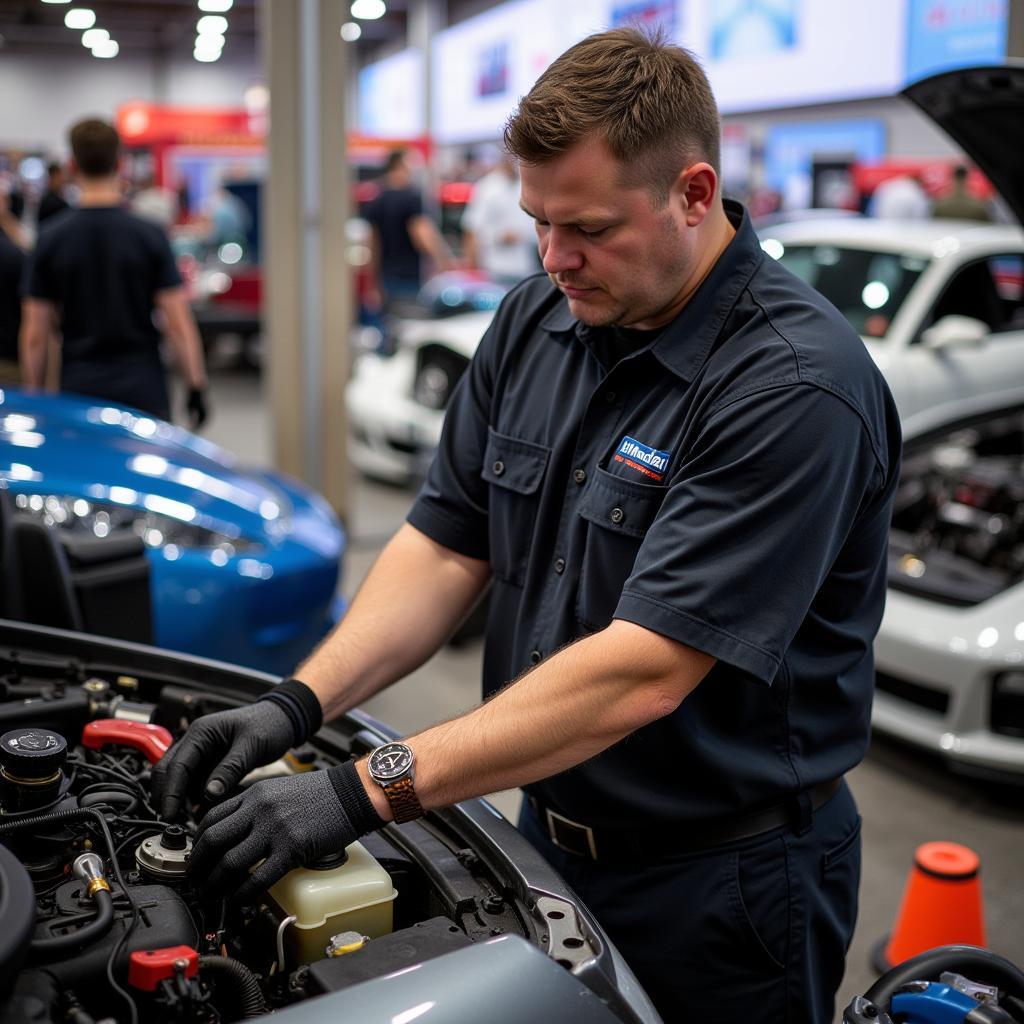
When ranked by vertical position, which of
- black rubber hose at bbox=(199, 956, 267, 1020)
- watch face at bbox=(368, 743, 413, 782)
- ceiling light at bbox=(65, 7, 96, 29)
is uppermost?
ceiling light at bbox=(65, 7, 96, 29)

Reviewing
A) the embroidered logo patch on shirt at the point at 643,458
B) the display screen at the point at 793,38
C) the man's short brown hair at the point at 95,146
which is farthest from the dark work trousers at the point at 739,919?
the display screen at the point at 793,38

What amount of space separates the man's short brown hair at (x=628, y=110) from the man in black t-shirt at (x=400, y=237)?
821 centimetres

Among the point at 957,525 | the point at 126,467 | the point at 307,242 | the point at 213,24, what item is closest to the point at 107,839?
the point at 126,467

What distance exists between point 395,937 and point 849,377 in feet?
2.65

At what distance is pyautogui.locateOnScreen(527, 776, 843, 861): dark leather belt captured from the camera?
1.60 meters

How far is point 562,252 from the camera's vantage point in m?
1.53

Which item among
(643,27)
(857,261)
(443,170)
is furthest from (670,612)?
(443,170)

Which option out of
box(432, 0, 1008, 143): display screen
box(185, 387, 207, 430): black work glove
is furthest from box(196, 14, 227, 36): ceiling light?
box(185, 387, 207, 430): black work glove

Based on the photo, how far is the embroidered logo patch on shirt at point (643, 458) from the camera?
1.55 metres

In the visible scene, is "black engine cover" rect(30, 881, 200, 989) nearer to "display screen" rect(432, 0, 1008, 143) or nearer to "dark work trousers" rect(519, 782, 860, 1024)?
"dark work trousers" rect(519, 782, 860, 1024)

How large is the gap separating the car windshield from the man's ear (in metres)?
3.59

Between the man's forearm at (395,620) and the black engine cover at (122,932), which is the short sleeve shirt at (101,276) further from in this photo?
the black engine cover at (122,932)

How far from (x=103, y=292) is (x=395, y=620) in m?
3.11

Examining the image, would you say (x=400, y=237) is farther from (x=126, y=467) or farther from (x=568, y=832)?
(x=568, y=832)
